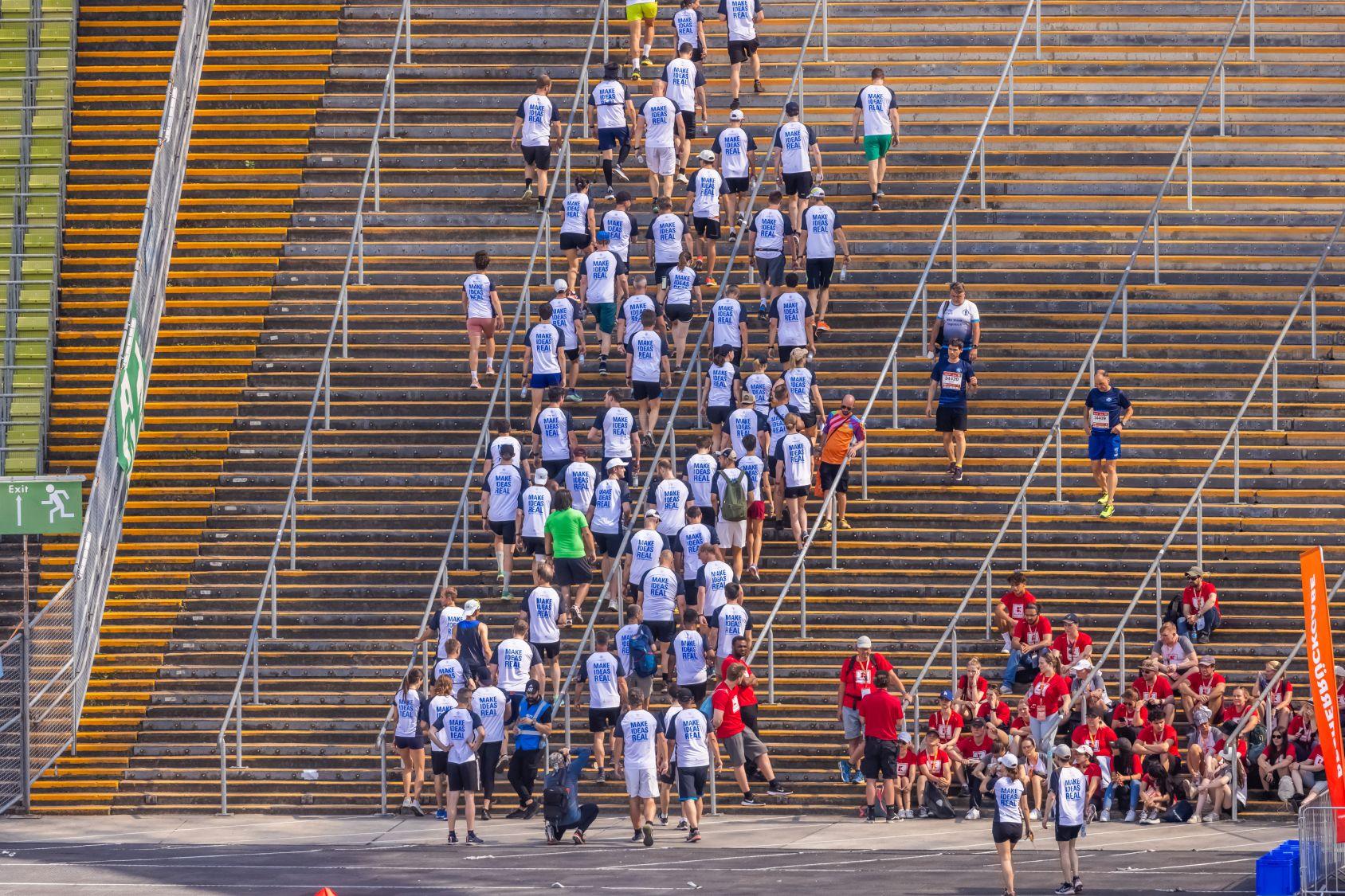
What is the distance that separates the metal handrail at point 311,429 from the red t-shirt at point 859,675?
664 cm

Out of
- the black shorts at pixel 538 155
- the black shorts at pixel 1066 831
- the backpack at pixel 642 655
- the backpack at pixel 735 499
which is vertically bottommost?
the black shorts at pixel 1066 831

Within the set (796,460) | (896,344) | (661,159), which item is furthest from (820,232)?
(796,460)

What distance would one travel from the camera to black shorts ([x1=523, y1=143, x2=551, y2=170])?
102 ft

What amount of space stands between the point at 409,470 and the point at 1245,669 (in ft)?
33.2

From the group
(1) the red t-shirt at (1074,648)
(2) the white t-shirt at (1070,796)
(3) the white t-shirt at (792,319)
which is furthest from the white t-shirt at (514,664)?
(2) the white t-shirt at (1070,796)

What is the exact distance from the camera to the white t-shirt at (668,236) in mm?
29531

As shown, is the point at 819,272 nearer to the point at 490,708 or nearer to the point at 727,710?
the point at 727,710

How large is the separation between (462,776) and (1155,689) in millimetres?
7231

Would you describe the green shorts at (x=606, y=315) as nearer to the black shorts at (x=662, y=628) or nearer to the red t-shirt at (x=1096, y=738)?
the black shorts at (x=662, y=628)

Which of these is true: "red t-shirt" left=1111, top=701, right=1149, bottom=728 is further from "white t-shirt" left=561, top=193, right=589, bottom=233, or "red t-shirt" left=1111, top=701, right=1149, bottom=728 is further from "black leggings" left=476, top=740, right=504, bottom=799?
"white t-shirt" left=561, top=193, right=589, bottom=233

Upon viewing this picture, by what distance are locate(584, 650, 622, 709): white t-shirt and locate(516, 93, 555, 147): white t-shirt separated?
8309mm

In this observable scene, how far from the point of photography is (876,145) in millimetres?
30875

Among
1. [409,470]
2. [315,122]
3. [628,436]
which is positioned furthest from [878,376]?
[315,122]

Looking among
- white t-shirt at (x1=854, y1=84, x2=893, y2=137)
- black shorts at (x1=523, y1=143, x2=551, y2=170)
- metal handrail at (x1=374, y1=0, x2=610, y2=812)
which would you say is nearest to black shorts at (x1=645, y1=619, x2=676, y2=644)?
metal handrail at (x1=374, y1=0, x2=610, y2=812)
